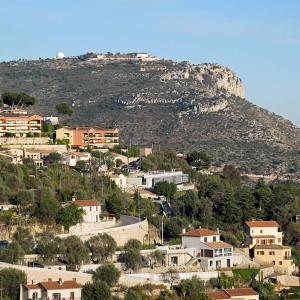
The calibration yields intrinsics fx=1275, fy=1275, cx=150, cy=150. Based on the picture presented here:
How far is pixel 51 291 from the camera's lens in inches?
1996

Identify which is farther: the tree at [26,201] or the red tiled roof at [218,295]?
the tree at [26,201]

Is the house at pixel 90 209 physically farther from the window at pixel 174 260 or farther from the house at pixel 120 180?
the house at pixel 120 180

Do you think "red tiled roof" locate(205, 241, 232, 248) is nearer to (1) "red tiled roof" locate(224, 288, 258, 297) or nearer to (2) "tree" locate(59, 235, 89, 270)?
(1) "red tiled roof" locate(224, 288, 258, 297)

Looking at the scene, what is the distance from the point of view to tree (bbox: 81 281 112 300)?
168 ft

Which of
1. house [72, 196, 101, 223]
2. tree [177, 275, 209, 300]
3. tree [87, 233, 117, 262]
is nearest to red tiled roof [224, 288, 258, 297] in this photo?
tree [177, 275, 209, 300]

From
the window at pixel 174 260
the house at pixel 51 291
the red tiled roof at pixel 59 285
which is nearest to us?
the house at pixel 51 291

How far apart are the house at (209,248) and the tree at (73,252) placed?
271 inches

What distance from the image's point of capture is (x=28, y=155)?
72625mm

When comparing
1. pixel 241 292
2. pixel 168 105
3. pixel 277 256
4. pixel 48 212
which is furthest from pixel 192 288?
pixel 168 105

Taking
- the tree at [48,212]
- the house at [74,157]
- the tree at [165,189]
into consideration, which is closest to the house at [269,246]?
the tree at [165,189]

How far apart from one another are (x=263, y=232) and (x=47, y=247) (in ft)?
52.0

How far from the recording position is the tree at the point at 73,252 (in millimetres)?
54562

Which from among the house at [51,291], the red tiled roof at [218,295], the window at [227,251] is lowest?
the red tiled roof at [218,295]

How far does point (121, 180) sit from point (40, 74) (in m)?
68.0
